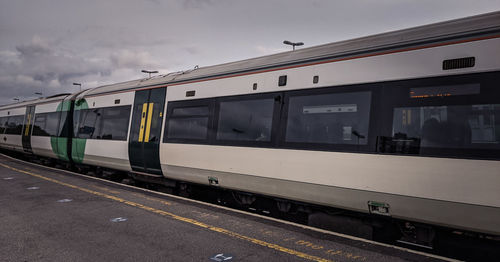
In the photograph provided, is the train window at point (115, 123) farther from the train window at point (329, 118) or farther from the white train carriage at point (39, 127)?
the train window at point (329, 118)

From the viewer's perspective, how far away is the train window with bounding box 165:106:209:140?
8.27m

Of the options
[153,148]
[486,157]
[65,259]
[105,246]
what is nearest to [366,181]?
[486,157]

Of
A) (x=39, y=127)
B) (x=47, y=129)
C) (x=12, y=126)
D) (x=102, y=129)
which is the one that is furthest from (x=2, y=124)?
(x=102, y=129)

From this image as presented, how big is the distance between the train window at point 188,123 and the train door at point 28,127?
12.5 m

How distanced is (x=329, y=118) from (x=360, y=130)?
589mm

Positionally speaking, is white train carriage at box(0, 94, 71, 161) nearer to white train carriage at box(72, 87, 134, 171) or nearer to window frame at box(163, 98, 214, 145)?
white train carriage at box(72, 87, 134, 171)

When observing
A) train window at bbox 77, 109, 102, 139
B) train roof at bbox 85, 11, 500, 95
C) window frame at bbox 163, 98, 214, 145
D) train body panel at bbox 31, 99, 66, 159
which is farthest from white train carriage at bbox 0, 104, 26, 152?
train roof at bbox 85, 11, 500, 95

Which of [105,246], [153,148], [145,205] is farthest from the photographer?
[153,148]

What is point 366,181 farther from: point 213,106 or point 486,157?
point 213,106

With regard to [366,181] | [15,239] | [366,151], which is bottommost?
[15,239]

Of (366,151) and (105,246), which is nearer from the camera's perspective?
(105,246)

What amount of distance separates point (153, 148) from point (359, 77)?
19.2ft

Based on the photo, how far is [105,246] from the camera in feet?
15.9

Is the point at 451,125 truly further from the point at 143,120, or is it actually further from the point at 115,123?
the point at 115,123
